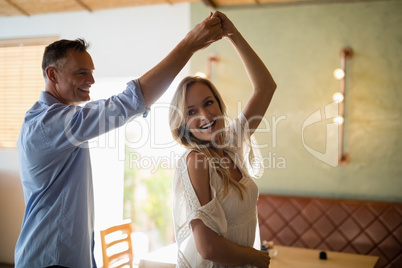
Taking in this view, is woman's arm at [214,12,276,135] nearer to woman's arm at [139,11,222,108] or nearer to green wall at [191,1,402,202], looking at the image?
woman's arm at [139,11,222,108]

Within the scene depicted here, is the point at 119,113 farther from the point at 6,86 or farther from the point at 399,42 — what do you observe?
the point at 6,86

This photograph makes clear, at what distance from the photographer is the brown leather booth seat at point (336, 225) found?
3848 millimetres

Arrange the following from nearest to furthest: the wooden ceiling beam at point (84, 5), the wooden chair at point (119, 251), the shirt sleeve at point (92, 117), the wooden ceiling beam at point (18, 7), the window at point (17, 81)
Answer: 1. the shirt sleeve at point (92, 117)
2. the wooden chair at point (119, 251)
3. the wooden ceiling beam at point (84, 5)
4. the wooden ceiling beam at point (18, 7)
5. the window at point (17, 81)

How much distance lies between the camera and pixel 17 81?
5477 mm

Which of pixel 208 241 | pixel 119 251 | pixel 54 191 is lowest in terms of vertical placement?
pixel 119 251

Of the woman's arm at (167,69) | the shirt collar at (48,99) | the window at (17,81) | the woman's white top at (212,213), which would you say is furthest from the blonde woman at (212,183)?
the window at (17,81)

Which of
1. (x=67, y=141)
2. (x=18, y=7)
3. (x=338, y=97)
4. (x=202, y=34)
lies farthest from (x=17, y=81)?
(x=202, y=34)

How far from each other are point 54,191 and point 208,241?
0.60 metres

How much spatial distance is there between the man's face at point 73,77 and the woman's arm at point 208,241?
52cm

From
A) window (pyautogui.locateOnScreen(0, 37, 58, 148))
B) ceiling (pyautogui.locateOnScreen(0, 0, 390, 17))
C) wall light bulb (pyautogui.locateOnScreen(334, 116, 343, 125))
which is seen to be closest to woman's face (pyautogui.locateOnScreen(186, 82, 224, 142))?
wall light bulb (pyautogui.locateOnScreen(334, 116, 343, 125))

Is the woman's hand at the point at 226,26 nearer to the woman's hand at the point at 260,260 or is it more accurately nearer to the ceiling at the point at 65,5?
the woman's hand at the point at 260,260

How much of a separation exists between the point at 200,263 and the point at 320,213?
269 cm

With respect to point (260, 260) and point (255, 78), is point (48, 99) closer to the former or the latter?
point (255, 78)

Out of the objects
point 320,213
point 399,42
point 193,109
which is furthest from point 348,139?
point 193,109
